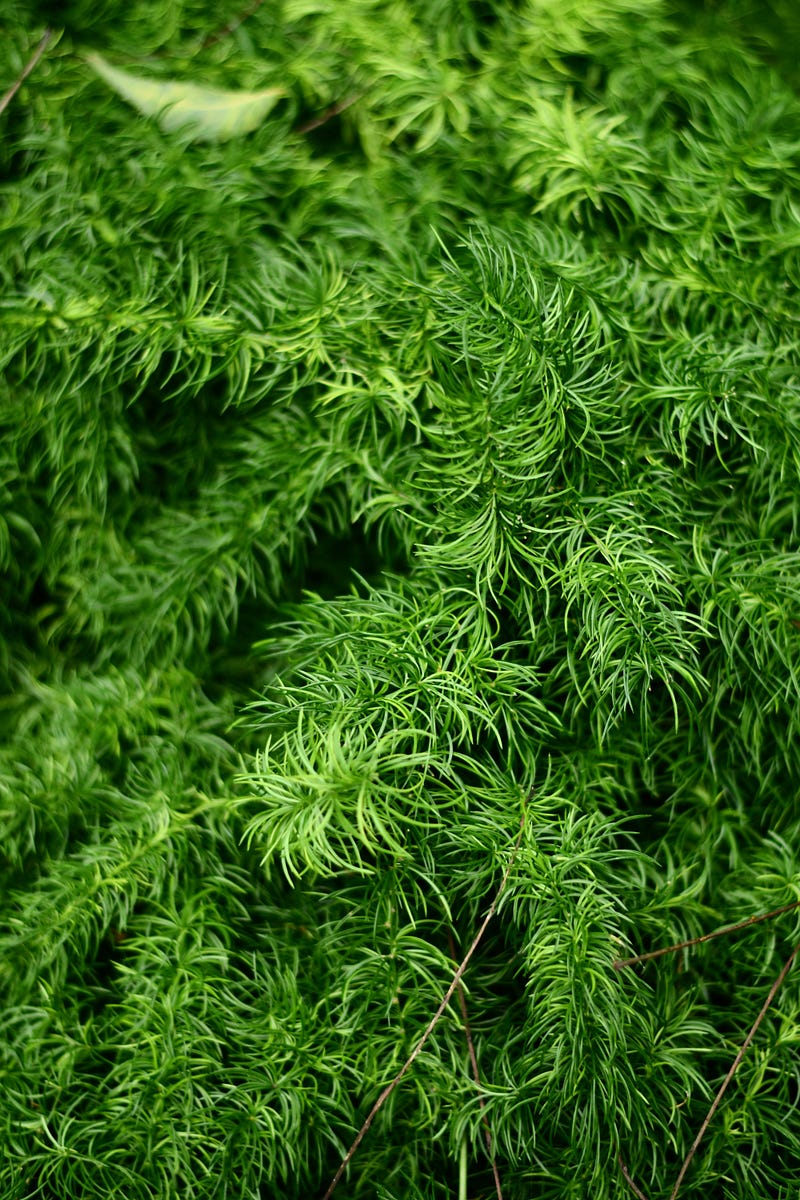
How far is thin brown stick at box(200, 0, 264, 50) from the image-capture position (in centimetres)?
161

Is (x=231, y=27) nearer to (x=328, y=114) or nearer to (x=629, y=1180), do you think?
(x=328, y=114)

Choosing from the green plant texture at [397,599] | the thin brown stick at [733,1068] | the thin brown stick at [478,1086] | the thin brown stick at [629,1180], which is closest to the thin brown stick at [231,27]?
the green plant texture at [397,599]

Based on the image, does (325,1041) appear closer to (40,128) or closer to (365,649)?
(365,649)

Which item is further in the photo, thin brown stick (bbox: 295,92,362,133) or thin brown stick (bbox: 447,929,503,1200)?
thin brown stick (bbox: 295,92,362,133)

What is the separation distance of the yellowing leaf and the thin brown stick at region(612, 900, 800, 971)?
4.09 ft

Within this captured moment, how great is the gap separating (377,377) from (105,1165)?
100cm

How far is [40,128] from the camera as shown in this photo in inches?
61.0

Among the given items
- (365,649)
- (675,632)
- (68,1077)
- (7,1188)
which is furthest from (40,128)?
(7,1188)

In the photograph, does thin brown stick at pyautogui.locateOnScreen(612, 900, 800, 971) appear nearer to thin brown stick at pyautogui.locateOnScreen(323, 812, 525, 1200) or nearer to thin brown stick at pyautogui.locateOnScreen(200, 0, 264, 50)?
thin brown stick at pyautogui.locateOnScreen(323, 812, 525, 1200)

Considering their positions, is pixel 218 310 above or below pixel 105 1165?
above

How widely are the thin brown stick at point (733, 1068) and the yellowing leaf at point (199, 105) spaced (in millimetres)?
1345

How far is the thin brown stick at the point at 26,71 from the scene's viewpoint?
1.55m

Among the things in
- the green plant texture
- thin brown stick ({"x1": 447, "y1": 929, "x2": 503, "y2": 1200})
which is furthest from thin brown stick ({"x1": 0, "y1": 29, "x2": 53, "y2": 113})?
thin brown stick ({"x1": 447, "y1": 929, "x2": 503, "y2": 1200})

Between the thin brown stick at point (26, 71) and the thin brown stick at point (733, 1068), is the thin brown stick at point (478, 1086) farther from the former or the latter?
the thin brown stick at point (26, 71)
